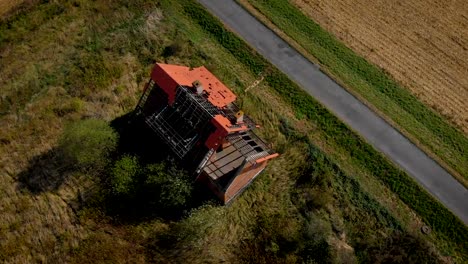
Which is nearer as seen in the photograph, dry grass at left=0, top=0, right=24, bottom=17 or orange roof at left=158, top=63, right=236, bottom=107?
orange roof at left=158, top=63, right=236, bottom=107

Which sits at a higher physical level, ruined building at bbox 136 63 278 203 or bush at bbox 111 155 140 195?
ruined building at bbox 136 63 278 203

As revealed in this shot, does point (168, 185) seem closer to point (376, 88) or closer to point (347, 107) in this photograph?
point (347, 107)

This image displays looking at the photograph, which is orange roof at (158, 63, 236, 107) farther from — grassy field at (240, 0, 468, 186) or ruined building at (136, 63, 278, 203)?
grassy field at (240, 0, 468, 186)

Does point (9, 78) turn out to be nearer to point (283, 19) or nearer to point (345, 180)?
point (283, 19)

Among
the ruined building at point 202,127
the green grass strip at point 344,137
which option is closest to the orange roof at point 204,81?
the ruined building at point 202,127

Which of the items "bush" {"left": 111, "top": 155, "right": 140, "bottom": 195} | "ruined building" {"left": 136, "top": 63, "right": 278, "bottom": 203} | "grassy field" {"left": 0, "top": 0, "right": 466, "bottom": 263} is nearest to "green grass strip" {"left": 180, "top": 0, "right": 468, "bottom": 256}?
"grassy field" {"left": 0, "top": 0, "right": 466, "bottom": 263}

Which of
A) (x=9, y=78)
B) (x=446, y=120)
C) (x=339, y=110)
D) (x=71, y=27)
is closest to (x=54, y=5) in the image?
(x=71, y=27)

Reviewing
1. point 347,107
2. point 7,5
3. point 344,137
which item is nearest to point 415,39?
point 347,107
